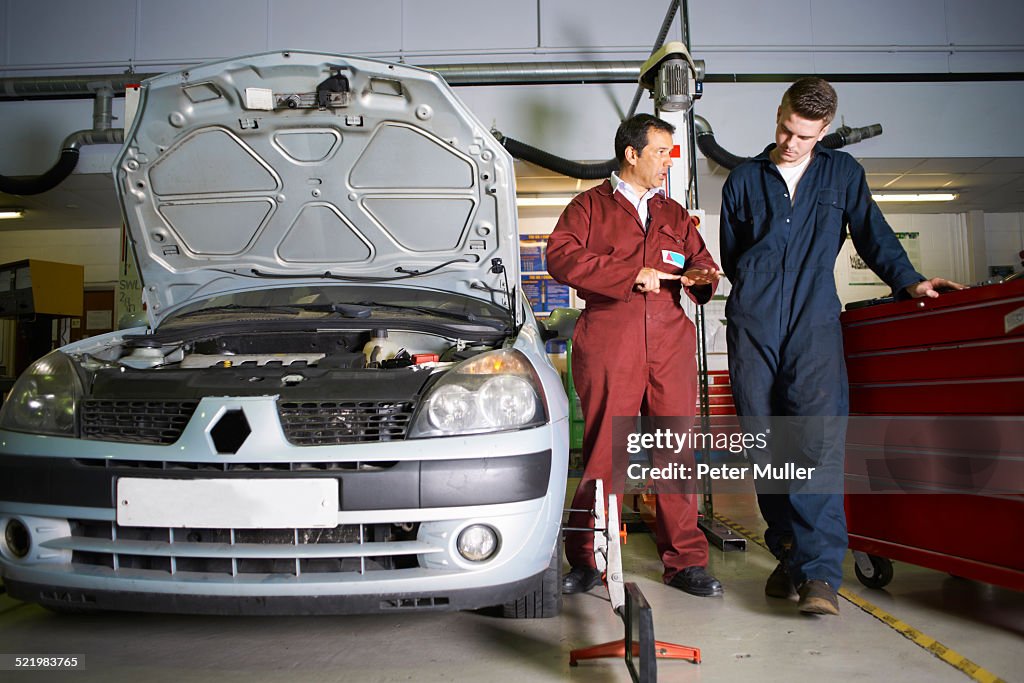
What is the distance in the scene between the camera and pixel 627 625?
56.9 inches

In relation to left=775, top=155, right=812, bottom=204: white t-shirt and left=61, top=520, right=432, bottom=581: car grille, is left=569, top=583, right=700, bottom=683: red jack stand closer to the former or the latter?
left=61, top=520, right=432, bottom=581: car grille

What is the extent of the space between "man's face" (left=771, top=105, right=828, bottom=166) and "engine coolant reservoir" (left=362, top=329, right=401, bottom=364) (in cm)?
137

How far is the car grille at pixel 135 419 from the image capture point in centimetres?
149

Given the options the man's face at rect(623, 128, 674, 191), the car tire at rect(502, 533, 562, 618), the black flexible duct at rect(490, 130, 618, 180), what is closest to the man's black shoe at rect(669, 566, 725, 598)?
the car tire at rect(502, 533, 562, 618)

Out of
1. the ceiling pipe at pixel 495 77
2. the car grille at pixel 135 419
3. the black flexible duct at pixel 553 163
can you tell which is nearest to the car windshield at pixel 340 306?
the car grille at pixel 135 419

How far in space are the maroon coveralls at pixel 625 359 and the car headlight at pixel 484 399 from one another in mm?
552

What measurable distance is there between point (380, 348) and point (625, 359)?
2.56 ft

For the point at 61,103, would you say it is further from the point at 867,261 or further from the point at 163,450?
the point at 867,261

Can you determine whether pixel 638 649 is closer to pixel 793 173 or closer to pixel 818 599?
pixel 818 599

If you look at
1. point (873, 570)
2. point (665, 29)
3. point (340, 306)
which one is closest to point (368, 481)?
point (340, 306)

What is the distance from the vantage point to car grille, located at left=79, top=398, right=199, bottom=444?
4.88ft

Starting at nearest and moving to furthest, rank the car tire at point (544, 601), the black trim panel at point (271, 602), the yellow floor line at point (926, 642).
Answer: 1. the black trim panel at point (271, 602)
2. the yellow floor line at point (926, 642)
3. the car tire at point (544, 601)

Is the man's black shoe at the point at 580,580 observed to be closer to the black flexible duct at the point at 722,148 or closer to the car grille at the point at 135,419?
the car grille at the point at 135,419

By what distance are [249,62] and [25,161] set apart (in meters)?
5.68
